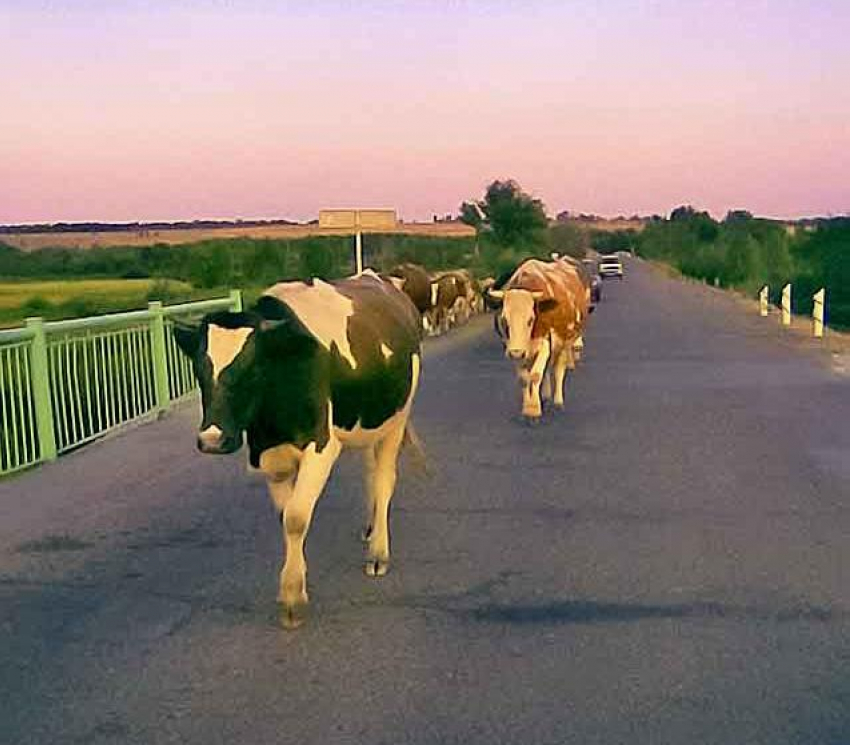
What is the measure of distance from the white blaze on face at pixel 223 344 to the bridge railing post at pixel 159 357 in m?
8.96

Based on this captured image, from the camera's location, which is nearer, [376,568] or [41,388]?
[376,568]

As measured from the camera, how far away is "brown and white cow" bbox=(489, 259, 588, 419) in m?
14.8

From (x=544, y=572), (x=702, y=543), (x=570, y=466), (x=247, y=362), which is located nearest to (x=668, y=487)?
(x=570, y=466)

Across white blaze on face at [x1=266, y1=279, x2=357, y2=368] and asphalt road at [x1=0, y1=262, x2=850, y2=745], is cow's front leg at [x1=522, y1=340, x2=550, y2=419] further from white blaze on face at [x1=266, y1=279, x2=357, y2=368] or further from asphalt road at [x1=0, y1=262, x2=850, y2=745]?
white blaze on face at [x1=266, y1=279, x2=357, y2=368]

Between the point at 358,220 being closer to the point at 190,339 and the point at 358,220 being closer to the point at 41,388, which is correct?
the point at 41,388

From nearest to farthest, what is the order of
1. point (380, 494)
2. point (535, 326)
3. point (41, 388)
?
1. point (380, 494)
2. point (41, 388)
3. point (535, 326)

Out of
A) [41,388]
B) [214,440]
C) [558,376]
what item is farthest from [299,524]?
[558,376]

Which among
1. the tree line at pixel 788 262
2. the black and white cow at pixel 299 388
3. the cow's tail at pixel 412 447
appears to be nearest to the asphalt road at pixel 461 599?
the cow's tail at pixel 412 447

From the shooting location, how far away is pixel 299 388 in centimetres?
652

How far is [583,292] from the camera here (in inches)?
789

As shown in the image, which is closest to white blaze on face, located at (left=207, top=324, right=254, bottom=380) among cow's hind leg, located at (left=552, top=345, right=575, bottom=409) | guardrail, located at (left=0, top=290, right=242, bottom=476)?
guardrail, located at (left=0, top=290, right=242, bottom=476)

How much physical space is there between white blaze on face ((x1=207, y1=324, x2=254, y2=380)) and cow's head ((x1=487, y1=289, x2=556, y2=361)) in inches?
343

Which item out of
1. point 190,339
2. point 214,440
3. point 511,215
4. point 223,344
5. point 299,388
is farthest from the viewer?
point 511,215

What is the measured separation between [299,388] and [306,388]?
0.04 metres
